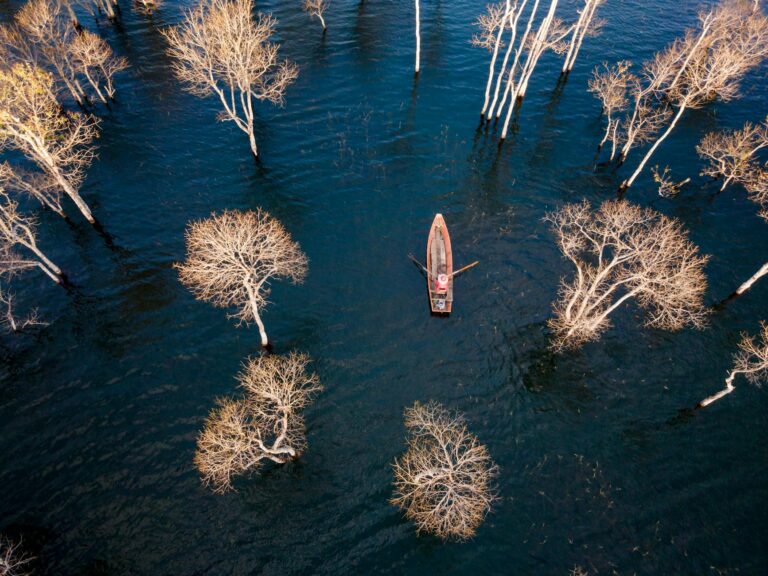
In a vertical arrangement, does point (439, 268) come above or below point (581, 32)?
below

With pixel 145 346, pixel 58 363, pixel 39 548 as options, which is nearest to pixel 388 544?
pixel 39 548

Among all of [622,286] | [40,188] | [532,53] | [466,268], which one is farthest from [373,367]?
[532,53]

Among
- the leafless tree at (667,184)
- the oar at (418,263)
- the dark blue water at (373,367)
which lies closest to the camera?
the dark blue water at (373,367)

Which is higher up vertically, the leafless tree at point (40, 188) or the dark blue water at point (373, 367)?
the leafless tree at point (40, 188)

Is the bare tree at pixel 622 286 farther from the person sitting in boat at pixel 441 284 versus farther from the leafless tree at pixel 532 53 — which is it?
the leafless tree at pixel 532 53

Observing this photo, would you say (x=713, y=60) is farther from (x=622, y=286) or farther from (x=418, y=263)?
(x=418, y=263)

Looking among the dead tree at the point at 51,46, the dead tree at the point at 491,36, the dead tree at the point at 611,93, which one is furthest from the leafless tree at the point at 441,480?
the dead tree at the point at 51,46

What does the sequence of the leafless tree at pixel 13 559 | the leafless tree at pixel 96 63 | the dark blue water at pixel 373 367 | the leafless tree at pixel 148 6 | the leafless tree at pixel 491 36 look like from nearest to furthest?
the leafless tree at pixel 13 559 → the dark blue water at pixel 373 367 → the leafless tree at pixel 491 36 → the leafless tree at pixel 96 63 → the leafless tree at pixel 148 6
